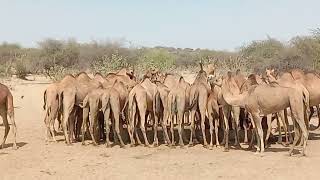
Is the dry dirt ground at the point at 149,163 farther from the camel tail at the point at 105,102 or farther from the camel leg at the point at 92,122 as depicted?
the camel tail at the point at 105,102

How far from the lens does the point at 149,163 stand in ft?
36.9

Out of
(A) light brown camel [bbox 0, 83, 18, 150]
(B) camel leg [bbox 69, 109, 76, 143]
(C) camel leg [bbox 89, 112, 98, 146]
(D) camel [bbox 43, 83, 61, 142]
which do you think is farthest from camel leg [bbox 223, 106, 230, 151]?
(A) light brown camel [bbox 0, 83, 18, 150]

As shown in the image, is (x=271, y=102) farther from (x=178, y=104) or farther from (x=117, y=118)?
(x=117, y=118)

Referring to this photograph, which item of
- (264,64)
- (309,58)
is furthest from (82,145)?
(264,64)

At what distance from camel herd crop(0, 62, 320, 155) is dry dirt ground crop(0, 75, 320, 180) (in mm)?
473

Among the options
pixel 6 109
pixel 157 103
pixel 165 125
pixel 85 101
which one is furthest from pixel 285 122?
pixel 6 109

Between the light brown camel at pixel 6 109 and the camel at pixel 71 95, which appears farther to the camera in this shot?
the camel at pixel 71 95

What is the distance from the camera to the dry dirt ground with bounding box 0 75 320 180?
10.1m

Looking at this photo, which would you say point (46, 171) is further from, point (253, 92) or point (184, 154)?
point (253, 92)

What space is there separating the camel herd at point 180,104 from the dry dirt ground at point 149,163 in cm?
47

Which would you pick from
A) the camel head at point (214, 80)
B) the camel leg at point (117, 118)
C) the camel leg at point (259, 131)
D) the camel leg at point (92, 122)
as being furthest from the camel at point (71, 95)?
the camel leg at point (259, 131)

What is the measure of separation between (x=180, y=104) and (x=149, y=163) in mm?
2591

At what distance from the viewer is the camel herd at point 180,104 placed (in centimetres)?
1224

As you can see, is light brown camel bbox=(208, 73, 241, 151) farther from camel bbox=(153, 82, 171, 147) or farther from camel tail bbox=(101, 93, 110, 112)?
camel tail bbox=(101, 93, 110, 112)
